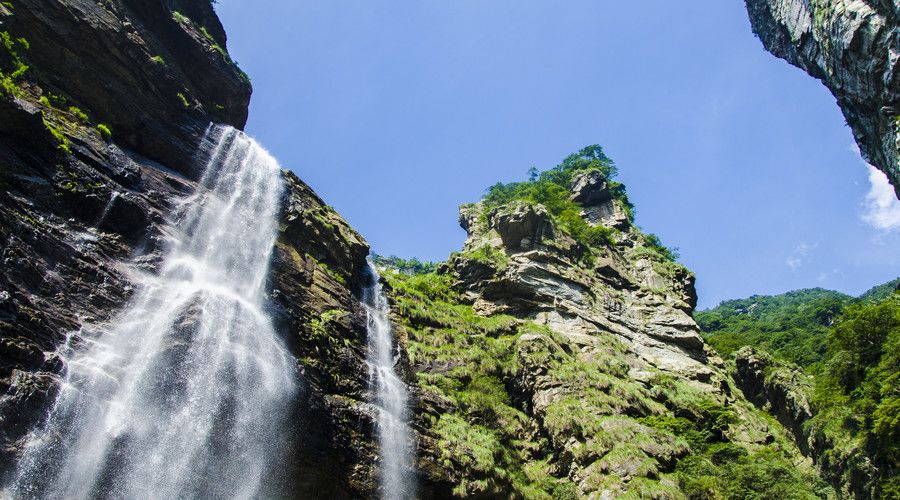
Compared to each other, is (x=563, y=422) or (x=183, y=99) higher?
(x=183, y=99)

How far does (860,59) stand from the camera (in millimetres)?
24906

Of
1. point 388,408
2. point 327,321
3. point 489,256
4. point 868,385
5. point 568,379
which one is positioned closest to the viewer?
point 868,385

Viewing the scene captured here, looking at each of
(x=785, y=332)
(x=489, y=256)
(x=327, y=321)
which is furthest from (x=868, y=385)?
(x=785, y=332)

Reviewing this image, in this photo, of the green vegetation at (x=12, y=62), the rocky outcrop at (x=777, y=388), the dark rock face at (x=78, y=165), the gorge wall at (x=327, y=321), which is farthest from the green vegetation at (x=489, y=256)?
the green vegetation at (x=12, y=62)

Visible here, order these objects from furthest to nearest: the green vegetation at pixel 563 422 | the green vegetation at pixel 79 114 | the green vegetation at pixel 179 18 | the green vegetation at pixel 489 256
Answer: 1. the green vegetation at pixel 489 256
2. the green vegetation at pixel 179 18
3. the green vegetation at pixel 79 114
4. the green vegetation at pixel 563 422

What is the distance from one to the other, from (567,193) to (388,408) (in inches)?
1557

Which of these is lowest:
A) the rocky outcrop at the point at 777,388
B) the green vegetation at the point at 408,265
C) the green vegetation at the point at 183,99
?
the rocky outcrop at the point at 777,388

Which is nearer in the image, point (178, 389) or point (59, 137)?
point (178, 389)

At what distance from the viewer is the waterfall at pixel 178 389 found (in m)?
14.2

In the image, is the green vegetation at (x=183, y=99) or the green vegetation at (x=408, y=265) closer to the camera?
the green vegetation at (x=183, y=99)

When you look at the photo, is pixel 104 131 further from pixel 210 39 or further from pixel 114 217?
pixel 210 39

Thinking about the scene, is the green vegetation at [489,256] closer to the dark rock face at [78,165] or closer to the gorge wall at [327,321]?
the gorge wall at [327,321]

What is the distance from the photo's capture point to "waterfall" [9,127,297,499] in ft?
46.5

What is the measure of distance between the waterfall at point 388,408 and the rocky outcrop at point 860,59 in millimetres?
23889
